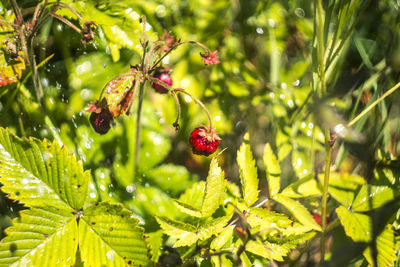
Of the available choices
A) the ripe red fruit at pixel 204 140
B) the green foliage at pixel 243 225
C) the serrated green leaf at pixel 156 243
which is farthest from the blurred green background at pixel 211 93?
the green foliage at pixel 243 225

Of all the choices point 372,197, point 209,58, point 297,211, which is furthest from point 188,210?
point 372,197

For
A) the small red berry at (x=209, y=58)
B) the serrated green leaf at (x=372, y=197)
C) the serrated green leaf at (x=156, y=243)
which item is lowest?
the serrated green leaf at (x=156, y=243)

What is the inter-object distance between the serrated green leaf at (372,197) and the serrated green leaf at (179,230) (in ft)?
1.52

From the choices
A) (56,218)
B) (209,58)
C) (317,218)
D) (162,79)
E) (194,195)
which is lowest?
(317,218)

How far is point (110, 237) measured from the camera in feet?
2.67

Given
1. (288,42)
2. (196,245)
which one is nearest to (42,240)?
(196,245)

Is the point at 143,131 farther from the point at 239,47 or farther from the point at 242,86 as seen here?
the point at 239,47

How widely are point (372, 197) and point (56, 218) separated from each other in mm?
796

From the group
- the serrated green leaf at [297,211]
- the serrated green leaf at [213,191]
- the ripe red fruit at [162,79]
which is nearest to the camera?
the serrated green leaf at [213,191]

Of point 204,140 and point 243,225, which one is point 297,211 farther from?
point 204,140

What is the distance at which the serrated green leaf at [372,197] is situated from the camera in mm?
929

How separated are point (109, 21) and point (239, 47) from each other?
0.51 meters

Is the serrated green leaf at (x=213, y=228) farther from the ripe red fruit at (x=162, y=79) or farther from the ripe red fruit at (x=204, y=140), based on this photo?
the ripe red fruit at (x=162, y=79)

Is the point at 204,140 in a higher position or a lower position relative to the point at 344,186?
higher
